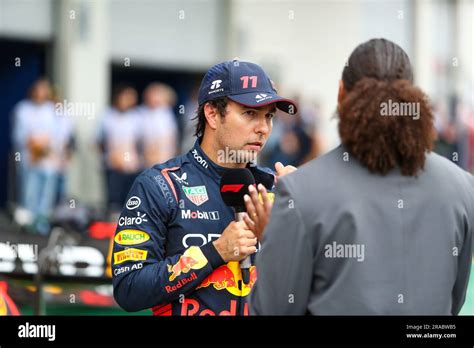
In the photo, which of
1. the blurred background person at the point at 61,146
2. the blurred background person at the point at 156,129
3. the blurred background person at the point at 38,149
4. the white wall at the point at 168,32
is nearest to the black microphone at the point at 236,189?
the blurred background person at the point at 38,149

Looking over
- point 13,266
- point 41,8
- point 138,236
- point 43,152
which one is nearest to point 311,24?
point 41,8

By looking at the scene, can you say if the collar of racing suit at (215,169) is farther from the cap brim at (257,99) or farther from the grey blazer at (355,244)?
the grey blazer at (355,244)

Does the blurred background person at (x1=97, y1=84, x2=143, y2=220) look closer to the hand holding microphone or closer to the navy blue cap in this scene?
the navy blue cap

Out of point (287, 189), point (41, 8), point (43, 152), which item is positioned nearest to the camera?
point (287, 189)

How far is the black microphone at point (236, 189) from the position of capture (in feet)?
12.7

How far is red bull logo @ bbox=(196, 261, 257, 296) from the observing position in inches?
154

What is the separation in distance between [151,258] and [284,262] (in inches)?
37.1

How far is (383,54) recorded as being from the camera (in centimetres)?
320

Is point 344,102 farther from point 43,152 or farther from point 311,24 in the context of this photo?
point 311,24

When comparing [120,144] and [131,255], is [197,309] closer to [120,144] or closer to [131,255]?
[131,255]

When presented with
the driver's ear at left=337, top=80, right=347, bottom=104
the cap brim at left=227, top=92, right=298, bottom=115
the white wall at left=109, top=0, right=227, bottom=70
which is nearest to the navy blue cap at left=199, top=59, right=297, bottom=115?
the cap brim at left=227, top=92, right=298, bottom=115

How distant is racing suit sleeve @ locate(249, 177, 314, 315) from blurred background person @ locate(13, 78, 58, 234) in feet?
37.6

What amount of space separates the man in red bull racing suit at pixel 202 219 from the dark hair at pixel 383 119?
676 millimetres
